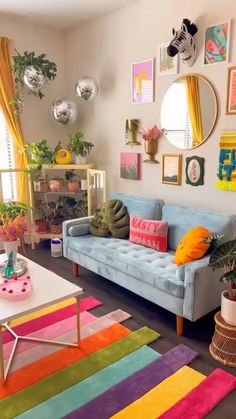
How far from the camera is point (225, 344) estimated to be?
82.3 inches

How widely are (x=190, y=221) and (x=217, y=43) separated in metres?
1.49

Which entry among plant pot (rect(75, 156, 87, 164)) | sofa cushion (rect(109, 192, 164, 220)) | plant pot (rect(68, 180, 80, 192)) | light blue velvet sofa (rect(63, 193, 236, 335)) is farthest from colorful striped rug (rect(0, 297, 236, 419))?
plant pot (rect(75, 156, 87, 164))

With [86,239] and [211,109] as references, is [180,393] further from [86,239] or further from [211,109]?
[211,109]

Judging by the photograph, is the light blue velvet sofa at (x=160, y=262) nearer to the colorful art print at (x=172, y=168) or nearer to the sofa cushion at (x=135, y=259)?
the sofa cushion at (x=135, y=259)

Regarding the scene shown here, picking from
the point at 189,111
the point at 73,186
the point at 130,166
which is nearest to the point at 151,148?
the point at 130,166

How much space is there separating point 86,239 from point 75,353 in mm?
1279

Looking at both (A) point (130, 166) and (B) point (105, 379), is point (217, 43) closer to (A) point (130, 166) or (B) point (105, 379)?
(A) point (130, 166)

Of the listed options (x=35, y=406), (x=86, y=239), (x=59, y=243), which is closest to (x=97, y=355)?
(x=35, y=406)

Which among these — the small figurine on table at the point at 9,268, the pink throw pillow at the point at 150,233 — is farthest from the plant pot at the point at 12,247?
the pink throw pillow at the point at 150,233

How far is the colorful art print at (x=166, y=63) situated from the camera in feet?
10.1

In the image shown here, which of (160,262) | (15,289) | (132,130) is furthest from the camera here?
(132,130)

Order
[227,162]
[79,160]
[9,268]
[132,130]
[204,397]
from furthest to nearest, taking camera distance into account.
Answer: [79,160], [132,130], [227,162], [9,268], [204,397]

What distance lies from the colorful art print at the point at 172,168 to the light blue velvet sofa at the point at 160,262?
0.25 metres

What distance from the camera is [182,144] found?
3.12 m
